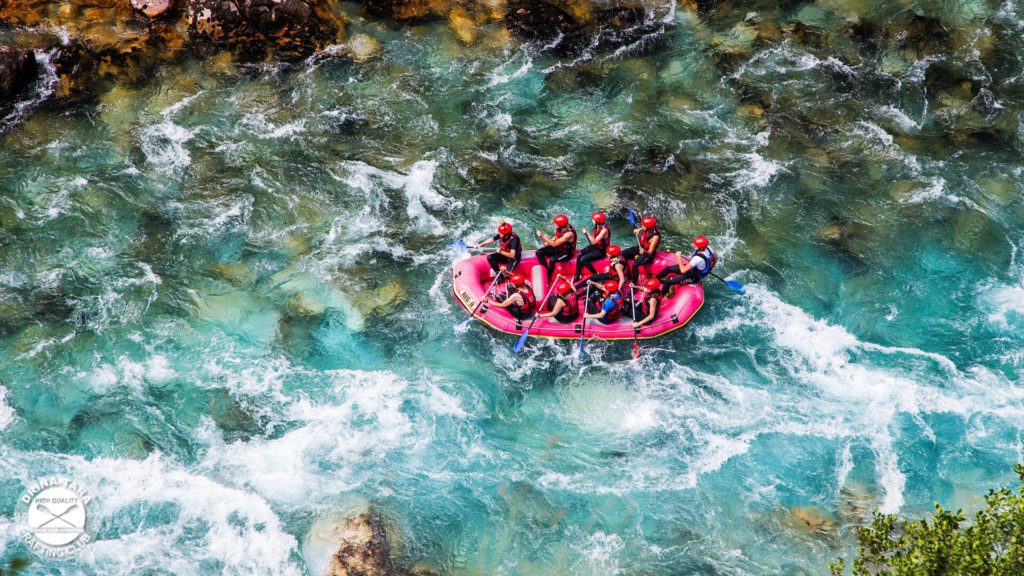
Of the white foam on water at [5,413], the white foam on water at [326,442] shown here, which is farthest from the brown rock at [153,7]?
the white foam on water at [326,442]

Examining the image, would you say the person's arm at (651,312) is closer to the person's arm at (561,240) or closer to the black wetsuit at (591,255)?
the black wetsuit at (591,255)

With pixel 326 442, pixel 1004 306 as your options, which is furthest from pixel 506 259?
pixel 1004 306

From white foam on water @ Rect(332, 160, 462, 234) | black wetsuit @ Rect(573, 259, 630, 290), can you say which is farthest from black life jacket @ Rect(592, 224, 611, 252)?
white foam on water @ Rect(332, 160, 462, 234)

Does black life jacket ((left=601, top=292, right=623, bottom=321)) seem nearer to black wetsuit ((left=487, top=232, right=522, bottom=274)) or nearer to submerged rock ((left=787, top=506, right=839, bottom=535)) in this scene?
black wetsuit ((left=487, top=232, right=522, bottom=274))

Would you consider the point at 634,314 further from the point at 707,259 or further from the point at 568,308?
the point at 707,259

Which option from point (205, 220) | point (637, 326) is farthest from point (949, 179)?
point (205, 220)

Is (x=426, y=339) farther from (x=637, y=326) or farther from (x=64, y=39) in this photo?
(x=64, y=39)

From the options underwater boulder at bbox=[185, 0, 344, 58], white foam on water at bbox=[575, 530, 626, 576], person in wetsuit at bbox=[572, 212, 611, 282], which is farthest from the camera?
underwater boulder at bbox=[185, 0, 344, 58]
